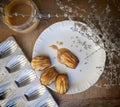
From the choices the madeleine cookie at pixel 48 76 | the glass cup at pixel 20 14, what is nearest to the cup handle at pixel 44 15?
the glass cup at pixel 20 14

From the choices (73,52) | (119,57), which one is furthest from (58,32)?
(119,57)

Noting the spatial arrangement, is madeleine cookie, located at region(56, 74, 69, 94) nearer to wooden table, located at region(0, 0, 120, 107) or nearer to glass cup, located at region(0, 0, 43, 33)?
wooden table, located at region(0, 0, 120, 107)

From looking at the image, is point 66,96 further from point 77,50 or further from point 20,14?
point 20,14

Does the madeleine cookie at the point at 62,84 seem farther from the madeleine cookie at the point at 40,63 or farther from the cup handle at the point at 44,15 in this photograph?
the cup handle at the point at 44,15

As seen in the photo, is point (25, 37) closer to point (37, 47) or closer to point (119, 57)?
point (37, 47)

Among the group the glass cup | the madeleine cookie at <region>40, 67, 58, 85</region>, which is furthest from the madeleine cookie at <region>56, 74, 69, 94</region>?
the glass cup

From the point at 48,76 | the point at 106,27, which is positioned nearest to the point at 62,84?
the point at 48,76
